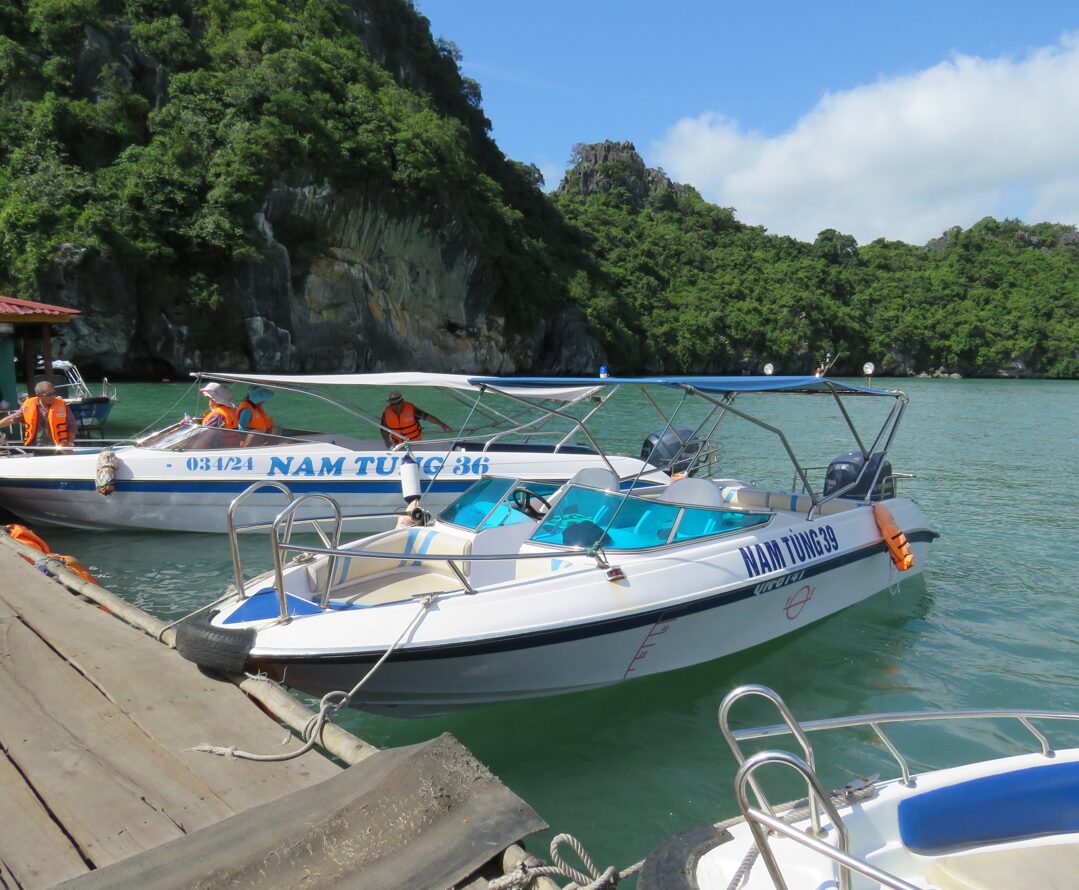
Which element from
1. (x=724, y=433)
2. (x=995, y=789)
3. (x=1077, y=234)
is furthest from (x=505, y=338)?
(x=1077, y=234)

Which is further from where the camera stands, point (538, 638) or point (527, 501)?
point (527, 501)

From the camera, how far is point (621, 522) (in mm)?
6465

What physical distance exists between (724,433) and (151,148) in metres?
34.9

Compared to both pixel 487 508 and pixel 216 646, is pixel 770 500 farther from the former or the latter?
pixel 216 646

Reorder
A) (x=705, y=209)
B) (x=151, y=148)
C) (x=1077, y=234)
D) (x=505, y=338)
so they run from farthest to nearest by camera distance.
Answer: (x=1077, y=234) < (x=705, y=209) < (x=505, y=338) < (x=151, y=148)

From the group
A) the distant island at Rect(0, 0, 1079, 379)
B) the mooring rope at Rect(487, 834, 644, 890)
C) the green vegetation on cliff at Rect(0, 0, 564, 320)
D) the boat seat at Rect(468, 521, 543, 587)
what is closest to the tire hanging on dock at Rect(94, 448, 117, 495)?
the boat seat at Rect(468, 521, 543, 587)

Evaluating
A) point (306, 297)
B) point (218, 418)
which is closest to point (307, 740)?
point (218, 418)

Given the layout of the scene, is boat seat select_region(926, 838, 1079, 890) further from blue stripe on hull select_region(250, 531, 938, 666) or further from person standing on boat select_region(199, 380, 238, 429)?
person standing on boat select_region(199, 380, 238, 429)

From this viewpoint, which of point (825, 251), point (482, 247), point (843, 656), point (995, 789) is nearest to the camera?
point (995, 789)

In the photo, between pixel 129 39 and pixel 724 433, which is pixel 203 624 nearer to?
pixel 724 433

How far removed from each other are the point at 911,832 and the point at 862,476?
586 centimetres

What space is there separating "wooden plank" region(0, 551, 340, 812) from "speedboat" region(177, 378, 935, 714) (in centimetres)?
26

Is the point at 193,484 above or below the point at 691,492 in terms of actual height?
below

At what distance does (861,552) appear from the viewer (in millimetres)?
7637
